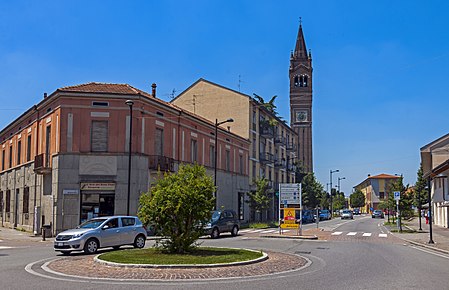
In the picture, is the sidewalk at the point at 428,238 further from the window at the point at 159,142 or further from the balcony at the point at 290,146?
the balcony at the point at 290,146

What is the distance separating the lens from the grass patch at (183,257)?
15.1 meters

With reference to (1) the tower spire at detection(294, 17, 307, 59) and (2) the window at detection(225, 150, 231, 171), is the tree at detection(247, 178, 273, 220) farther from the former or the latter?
(1) the tower spire at detection(294, 17, 307, 59)

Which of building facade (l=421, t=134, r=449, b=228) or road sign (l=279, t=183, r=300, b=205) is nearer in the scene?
road sign (l=279, t=183, r=300, b=205)

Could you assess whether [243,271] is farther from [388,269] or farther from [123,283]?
[388,269]

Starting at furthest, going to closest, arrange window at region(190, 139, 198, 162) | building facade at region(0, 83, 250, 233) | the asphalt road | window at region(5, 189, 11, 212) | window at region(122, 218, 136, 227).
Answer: window at region(5, 189, 11, 212) → window at region(190, 139, 198, 162) → building facade at region(0, 83, 250, 233) → window at region(122, 218, 136, 227) → the asphalt road

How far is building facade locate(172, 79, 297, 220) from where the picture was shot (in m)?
56.7

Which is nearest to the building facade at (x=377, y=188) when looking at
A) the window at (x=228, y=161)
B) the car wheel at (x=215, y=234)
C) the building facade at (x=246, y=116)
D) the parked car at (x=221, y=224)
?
the building facade at (x=246, y=116)

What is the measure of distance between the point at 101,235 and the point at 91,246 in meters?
0.64

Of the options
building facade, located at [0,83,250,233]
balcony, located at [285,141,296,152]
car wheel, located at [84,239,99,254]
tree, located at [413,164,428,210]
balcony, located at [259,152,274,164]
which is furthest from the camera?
balcony, located at [285,141,296,152]

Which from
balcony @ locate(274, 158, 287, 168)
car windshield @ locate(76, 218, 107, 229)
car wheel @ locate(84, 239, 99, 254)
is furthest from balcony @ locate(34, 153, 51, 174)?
balcony @ locate(274, 158, 287, 168)

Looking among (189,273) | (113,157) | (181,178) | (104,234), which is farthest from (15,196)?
(189,273)

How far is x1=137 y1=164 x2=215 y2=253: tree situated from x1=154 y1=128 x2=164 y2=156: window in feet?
63.3

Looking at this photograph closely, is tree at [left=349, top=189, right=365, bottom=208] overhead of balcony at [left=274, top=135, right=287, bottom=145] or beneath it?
beneath

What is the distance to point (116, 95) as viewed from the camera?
112ft
